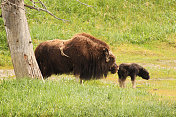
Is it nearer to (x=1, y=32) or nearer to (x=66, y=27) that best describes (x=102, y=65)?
(x=1, y=32)

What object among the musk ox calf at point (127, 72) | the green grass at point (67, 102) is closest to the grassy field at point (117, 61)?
the green grass at point (67, 102)

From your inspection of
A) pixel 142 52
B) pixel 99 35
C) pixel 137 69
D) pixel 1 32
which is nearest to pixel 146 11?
pixel 99 35

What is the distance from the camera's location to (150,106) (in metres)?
8.07

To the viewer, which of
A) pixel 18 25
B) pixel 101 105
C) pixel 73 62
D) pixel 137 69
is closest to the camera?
pixel 101 105

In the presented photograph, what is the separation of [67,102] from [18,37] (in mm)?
3181

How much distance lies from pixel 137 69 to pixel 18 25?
16.6 feet

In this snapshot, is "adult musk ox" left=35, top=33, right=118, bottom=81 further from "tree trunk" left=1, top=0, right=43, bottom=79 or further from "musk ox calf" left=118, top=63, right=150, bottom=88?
"tree trunk" left=1, top=0, right=43, bottom=79

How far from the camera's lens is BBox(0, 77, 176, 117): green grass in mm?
7215

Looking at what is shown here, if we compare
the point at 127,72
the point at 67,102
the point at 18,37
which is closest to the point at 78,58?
the point at 127,72

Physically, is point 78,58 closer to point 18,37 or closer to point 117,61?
point 18,37

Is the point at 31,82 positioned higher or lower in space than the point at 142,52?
higher

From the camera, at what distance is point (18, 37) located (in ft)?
32.9

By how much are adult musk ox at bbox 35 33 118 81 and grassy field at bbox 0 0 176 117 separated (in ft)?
1.70

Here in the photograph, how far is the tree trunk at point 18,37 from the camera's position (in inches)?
395
